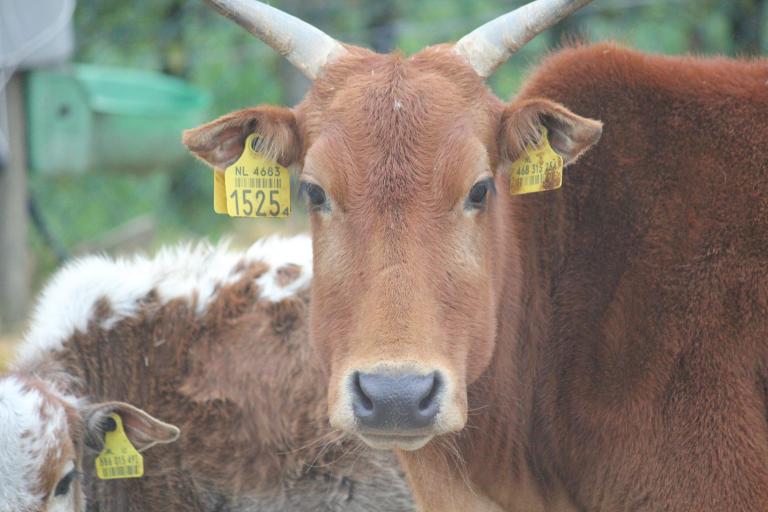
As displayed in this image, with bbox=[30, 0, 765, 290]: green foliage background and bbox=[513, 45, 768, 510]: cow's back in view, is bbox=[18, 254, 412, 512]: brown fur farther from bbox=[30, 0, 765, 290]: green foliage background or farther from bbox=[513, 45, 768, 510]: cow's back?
bbox=[30, 0, 765, 290]: green foliage background

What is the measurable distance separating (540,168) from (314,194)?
2.61 ft

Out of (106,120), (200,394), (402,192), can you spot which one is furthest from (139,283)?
(106,120)

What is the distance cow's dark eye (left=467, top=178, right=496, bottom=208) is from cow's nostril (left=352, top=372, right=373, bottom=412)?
75cm

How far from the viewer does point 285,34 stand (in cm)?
414

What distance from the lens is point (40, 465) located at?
15.1 feet

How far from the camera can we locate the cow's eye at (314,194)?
12.7ft

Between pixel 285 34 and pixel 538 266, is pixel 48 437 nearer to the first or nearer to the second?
pixel 285 34

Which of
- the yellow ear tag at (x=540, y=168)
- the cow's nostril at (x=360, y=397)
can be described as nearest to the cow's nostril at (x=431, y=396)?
the cow's nostril at (x=360, y=397)

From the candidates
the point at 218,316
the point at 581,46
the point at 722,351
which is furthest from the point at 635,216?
the point at 218,316

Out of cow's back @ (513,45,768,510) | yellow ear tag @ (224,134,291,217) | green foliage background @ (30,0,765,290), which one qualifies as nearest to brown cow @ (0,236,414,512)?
yellow ear tag @ (224,134,291,217)

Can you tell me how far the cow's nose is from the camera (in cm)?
337

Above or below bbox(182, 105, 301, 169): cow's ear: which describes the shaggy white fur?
below

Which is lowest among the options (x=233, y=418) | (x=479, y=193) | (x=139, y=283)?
(x=233, y=418)

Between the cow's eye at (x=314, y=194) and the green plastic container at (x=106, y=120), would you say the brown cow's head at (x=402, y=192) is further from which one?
the green plastic container at (x=106, y=120)
